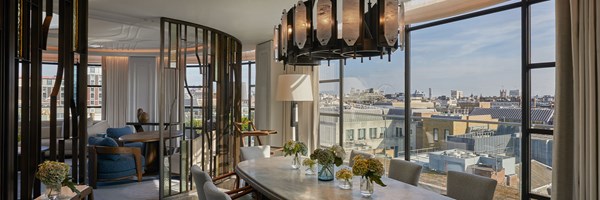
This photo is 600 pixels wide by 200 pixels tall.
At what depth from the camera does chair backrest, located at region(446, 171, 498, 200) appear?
7.91 feet

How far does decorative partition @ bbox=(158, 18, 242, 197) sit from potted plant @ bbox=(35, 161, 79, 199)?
202 centimetres

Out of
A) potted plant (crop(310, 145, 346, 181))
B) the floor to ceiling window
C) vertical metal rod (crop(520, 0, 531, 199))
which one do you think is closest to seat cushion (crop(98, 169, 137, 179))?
the floor to ceiling window

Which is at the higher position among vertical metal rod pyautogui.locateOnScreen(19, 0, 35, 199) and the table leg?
vertical metal rod pyautogui.locateOnScreen(19, 0, 35, 199)

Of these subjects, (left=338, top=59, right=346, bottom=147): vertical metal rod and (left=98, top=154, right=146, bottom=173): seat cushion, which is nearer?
(left=98, top=154, right=146, bottom=173): seat cushion

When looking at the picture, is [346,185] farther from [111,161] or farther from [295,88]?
[111,161]

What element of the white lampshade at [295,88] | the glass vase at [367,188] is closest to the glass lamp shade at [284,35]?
the glass vase at [367,188]

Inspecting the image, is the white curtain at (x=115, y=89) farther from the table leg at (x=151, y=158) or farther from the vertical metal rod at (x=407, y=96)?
the vertical metal rod at (x=407, y=96)

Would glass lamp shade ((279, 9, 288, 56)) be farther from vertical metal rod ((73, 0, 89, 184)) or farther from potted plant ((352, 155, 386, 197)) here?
vertical metal rod ((73, 0, 89, 184))

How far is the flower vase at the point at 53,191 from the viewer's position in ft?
7.59

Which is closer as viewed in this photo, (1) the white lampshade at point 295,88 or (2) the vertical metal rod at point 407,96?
(2) the vertical metal rod at point 407,96

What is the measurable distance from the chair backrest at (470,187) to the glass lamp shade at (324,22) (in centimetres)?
144

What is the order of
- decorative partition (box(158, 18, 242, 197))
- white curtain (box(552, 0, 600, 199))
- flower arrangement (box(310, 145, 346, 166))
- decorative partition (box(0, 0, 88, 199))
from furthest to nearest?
decorative partition (box(158, 18, 242, 197)) < flower arrangement (box(310, 145, 346, 166)) < white curtain (box(552, 0, 600, 199)) < decorative partition (box(0, 0, 88, 199))

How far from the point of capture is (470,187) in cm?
253

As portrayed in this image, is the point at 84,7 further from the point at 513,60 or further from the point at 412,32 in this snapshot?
the point at 513,60
